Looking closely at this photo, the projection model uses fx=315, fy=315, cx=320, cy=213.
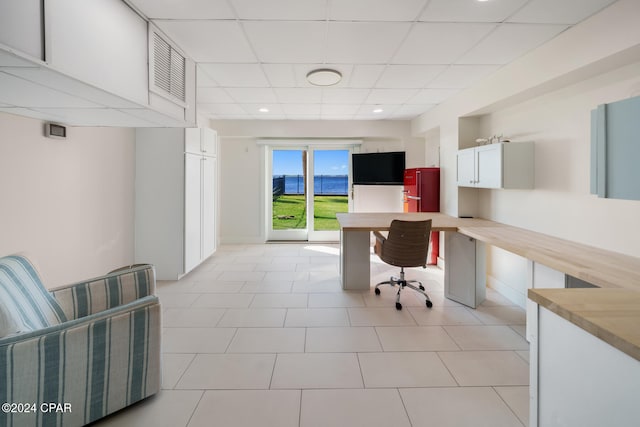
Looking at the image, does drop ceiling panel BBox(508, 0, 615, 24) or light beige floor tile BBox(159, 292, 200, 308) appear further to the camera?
light beige floor tile BBox(159, 292, 200, 308)

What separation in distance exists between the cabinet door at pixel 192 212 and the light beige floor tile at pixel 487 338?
339 cm

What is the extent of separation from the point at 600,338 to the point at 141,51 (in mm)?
3084

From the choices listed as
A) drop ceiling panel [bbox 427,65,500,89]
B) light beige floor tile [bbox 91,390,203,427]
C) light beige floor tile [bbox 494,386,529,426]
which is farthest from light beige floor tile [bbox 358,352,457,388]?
drop ceiling panel [bbox 427,65,500,89]

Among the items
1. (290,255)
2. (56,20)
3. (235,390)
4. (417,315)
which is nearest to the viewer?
(56,20)

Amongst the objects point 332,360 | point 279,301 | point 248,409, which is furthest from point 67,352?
point 279,301

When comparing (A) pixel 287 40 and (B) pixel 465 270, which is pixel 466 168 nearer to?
(B) pixel 465 270

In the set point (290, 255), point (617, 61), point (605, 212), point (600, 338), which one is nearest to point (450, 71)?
point (617, 61)

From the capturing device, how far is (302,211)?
729cm

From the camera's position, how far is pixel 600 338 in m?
0.97

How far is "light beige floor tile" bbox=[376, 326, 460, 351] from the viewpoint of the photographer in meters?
2.61

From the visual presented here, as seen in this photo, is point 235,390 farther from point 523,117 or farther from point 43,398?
point 523,117

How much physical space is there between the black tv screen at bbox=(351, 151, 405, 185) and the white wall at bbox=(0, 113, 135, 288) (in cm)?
406

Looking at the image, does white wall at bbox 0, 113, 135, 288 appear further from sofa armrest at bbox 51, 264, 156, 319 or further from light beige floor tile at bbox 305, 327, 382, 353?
light beige floor tile at bbox 305, 327, 382, 353

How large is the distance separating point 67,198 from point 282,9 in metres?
2.63
